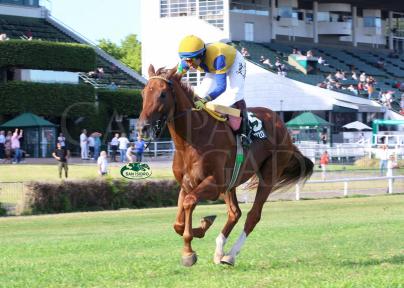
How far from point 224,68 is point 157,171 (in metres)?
21.7

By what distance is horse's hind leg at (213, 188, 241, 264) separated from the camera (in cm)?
909

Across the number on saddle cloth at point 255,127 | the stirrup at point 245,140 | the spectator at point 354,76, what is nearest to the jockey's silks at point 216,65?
the stirrup at point 245,140

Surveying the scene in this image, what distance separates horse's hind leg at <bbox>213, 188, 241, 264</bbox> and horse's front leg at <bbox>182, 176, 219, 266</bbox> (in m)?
0.58

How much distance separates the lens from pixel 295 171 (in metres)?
11.6

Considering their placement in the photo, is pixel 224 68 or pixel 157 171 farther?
pixel 157 171

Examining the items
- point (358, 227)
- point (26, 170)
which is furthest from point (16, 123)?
point (358, 227)

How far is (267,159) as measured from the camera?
10617mm

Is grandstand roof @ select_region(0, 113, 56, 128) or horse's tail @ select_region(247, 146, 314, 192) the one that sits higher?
horse's tail @ select_region(247, 146, 314, 192)

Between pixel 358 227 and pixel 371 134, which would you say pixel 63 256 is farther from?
pixel 371 134

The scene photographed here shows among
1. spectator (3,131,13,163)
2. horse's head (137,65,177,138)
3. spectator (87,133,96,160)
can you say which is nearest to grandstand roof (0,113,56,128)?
spectator (87,133,96,160)

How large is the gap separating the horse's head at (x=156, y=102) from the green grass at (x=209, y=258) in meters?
1.50

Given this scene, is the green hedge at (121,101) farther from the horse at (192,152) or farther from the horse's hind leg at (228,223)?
the horse at (192,152)

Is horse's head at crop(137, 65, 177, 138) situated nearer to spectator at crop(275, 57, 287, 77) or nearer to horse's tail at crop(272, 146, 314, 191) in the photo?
horse's tail at crop(272, 146, 314, 191)

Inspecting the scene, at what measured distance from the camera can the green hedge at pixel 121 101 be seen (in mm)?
45812
